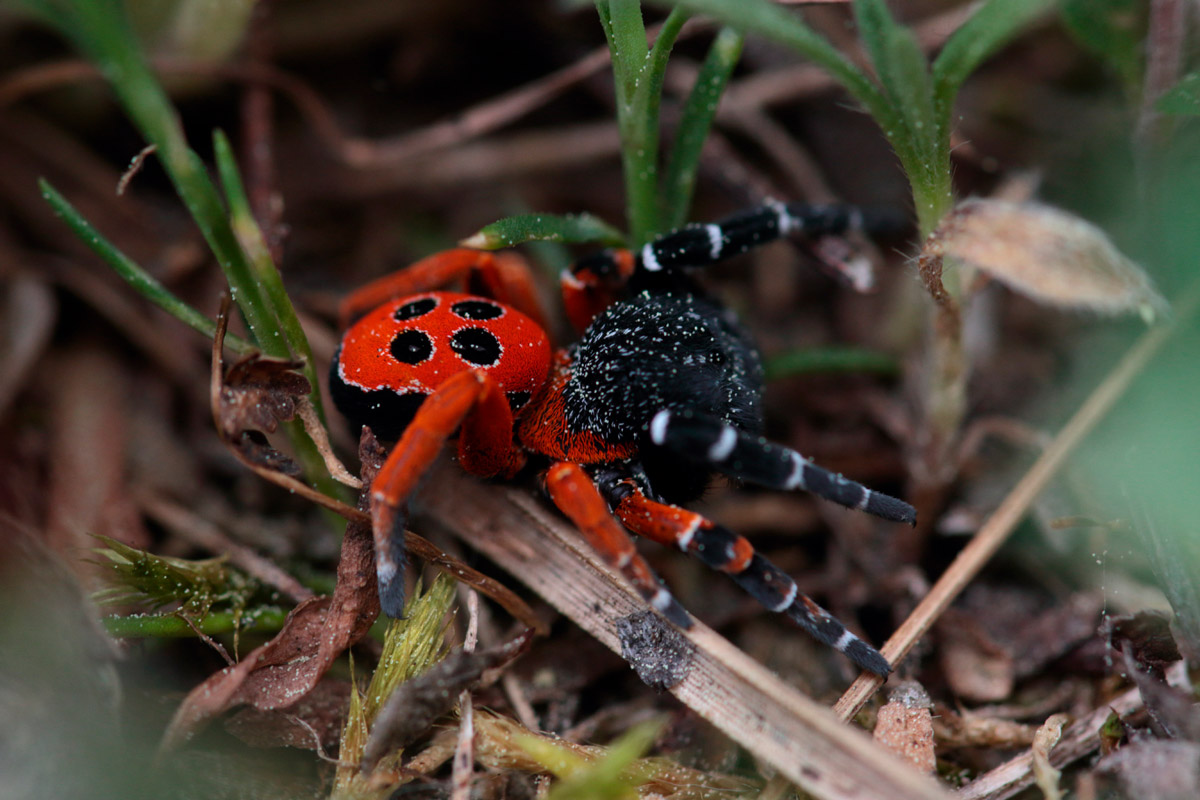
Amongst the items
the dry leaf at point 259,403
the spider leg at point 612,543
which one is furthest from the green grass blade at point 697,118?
the dry leaf at point 259,403

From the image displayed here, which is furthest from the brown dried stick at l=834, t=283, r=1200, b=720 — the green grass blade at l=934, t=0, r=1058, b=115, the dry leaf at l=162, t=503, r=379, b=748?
the dry leaf at l=162, t=503, r=379, b=748

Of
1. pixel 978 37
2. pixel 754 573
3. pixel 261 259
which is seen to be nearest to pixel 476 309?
pixel 261 259

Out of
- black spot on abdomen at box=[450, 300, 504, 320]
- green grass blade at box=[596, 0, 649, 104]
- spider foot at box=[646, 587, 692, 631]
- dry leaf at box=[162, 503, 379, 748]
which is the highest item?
green grass blade at box=[596, 0, 649, 104]

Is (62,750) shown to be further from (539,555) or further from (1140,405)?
(1140,405)

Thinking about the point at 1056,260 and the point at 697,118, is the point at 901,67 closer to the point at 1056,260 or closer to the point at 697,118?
the point at 1056,260

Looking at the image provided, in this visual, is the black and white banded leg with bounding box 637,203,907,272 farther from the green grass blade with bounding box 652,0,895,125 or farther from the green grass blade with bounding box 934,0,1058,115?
the green grass blade with bounding box 934,0,1058,115

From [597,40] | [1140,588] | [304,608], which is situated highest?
[597,40]

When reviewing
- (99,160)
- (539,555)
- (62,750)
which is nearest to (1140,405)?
(539,555)
